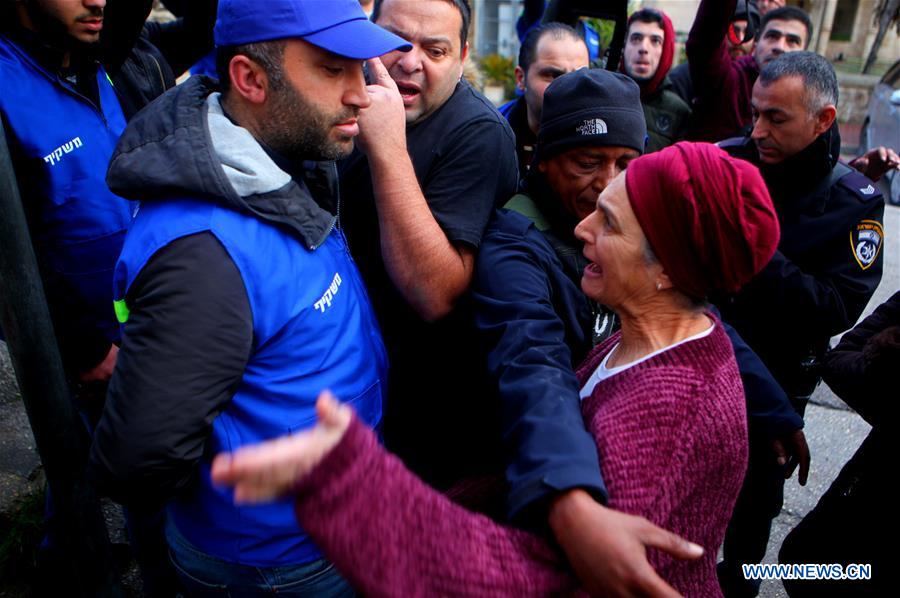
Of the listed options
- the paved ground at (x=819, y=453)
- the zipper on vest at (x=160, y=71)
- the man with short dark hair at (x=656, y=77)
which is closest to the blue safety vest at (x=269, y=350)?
the zipper on vest at (x=160, y=71)

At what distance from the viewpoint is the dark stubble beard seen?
1513mm

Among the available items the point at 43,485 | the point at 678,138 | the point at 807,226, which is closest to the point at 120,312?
the point at 43,485

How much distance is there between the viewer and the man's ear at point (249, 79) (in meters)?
1.49

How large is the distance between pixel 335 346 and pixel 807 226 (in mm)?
1901

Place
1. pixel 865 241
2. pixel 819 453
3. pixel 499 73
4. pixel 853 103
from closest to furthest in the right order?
1. pixel 865 241
2. pixel 819 453
3. pixel 499 73
4. pixel 853 103

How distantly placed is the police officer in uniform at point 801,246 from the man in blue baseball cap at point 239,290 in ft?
5.22

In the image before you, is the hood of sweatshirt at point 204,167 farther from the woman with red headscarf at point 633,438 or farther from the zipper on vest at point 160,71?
the zipper on vest at point 160,71

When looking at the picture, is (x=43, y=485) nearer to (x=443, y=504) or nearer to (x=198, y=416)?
(x=198, y=416)

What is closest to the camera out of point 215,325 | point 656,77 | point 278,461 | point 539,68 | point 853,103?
point 278,461

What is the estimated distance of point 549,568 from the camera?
1.14 m

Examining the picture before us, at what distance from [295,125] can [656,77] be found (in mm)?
3186

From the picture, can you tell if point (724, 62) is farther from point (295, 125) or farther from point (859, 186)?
point (295, 125)

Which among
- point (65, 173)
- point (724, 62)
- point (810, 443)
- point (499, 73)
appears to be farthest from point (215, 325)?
point (499, 73)

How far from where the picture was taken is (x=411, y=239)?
1.60 meters
